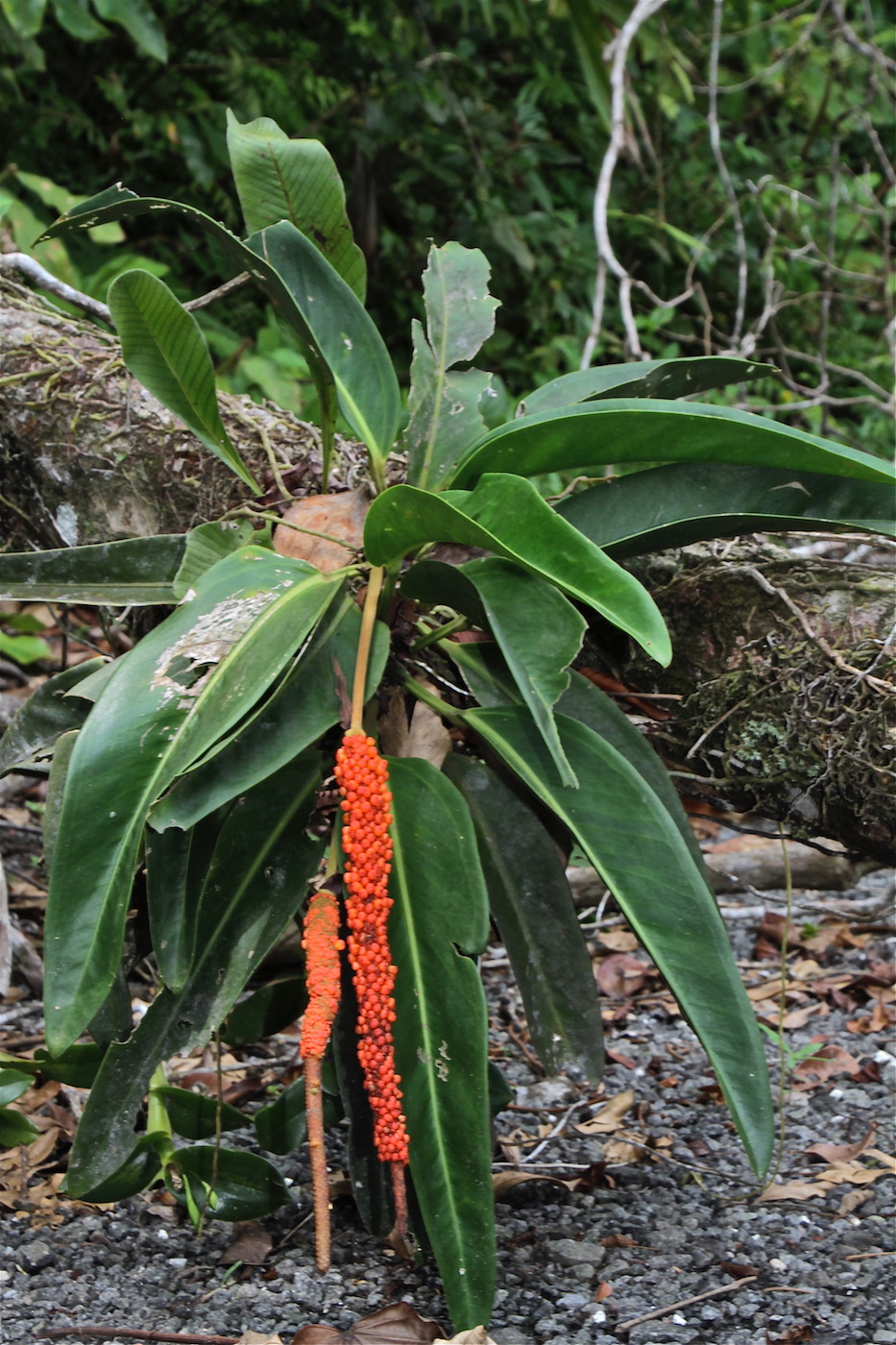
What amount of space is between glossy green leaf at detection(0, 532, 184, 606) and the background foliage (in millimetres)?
2442

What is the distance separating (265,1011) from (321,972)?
1.36 feet

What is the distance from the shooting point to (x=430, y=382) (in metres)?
1.57

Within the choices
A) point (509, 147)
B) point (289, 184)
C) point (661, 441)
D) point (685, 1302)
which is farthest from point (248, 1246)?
point (509, 147)

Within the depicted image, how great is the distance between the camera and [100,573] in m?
1.51

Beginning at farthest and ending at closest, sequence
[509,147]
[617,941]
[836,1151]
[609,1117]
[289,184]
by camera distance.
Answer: [509,147] < [617,941] < [609,1117] < [836,1151] < [289,184]

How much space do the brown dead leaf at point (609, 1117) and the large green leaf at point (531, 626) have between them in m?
0.93

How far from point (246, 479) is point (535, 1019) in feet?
2.62

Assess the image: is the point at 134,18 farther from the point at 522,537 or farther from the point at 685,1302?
the point at 685,1302

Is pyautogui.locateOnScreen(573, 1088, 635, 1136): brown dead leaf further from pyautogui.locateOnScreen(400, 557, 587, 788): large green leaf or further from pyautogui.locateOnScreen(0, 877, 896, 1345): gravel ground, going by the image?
pyautogui.locateOnScreen(400, 557, 587, 788): large green leaf

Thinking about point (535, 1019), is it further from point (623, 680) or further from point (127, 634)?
point (127, 634)

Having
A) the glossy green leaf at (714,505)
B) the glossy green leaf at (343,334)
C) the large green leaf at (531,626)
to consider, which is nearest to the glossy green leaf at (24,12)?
the glossy green leaf at (343,334)

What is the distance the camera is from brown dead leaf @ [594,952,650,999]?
252cm

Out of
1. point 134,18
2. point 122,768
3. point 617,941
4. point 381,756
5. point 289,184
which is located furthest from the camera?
point 134,18

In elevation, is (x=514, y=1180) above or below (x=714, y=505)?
below
